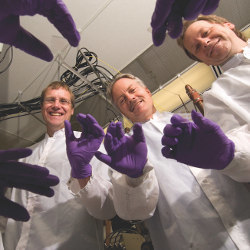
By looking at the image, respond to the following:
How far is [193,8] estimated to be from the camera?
778mm

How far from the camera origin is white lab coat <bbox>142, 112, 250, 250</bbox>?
0.88 m

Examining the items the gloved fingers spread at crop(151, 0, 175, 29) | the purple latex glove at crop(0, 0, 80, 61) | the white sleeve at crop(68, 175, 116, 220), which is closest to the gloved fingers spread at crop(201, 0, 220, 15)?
the gloved fingers spread at crop(151, 0, 175, 29)

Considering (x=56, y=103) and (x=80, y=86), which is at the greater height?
(x=56, y=103)

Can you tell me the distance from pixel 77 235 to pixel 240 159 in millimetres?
917

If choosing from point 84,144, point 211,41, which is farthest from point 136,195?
point 211,41

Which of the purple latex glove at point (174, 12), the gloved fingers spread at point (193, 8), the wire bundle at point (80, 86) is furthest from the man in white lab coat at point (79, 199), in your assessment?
the wire bundle at point (80, 86)

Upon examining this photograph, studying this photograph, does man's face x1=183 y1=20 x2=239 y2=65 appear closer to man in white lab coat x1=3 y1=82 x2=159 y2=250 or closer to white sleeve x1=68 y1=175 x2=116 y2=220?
man in white lab coat x1=3 y1=82 x2=159 y2=250

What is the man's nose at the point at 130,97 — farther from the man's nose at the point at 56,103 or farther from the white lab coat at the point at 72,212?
the man's nose at the point at 56,103

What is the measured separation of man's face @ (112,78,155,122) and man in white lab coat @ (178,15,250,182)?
14.0 inches

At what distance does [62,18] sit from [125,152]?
540 mm

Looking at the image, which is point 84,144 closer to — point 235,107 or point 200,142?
point 200,142

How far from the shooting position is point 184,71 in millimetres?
2732

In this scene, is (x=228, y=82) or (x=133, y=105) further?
(x=133, y=105)

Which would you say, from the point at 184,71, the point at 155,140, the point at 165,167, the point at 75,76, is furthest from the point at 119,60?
the point at 165,167
